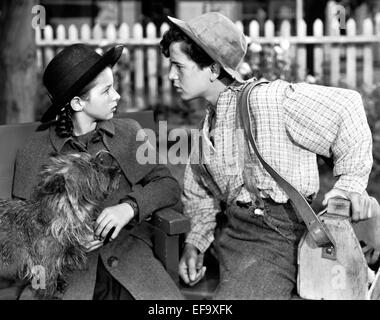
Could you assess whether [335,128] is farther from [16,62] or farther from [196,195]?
[16,62]

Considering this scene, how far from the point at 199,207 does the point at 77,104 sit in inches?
28.4

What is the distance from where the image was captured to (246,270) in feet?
9.33

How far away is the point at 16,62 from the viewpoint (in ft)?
16.4

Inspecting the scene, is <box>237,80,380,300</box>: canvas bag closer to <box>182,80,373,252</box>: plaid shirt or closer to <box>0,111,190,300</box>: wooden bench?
<box>182,80,373,252</box>: plaid shirt

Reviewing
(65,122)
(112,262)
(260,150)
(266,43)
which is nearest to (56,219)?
(112,262)

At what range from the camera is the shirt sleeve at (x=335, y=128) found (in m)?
2.65

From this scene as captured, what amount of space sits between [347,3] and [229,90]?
9.48 metres

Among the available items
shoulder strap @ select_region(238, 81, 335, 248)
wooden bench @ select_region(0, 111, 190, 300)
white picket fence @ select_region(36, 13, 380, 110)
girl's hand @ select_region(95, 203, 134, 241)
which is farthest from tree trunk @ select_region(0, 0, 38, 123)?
white picket fence @ select_region(36, 13, 380, 110)

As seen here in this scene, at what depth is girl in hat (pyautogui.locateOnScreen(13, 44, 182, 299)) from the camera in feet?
9.62

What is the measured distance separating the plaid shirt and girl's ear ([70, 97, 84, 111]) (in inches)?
21.9

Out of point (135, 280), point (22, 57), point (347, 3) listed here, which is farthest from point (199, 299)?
point (347, 3)

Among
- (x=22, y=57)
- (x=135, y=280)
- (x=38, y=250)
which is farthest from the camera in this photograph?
(x=22, y=57)

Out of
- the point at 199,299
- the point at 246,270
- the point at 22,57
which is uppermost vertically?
the point at 22,57
